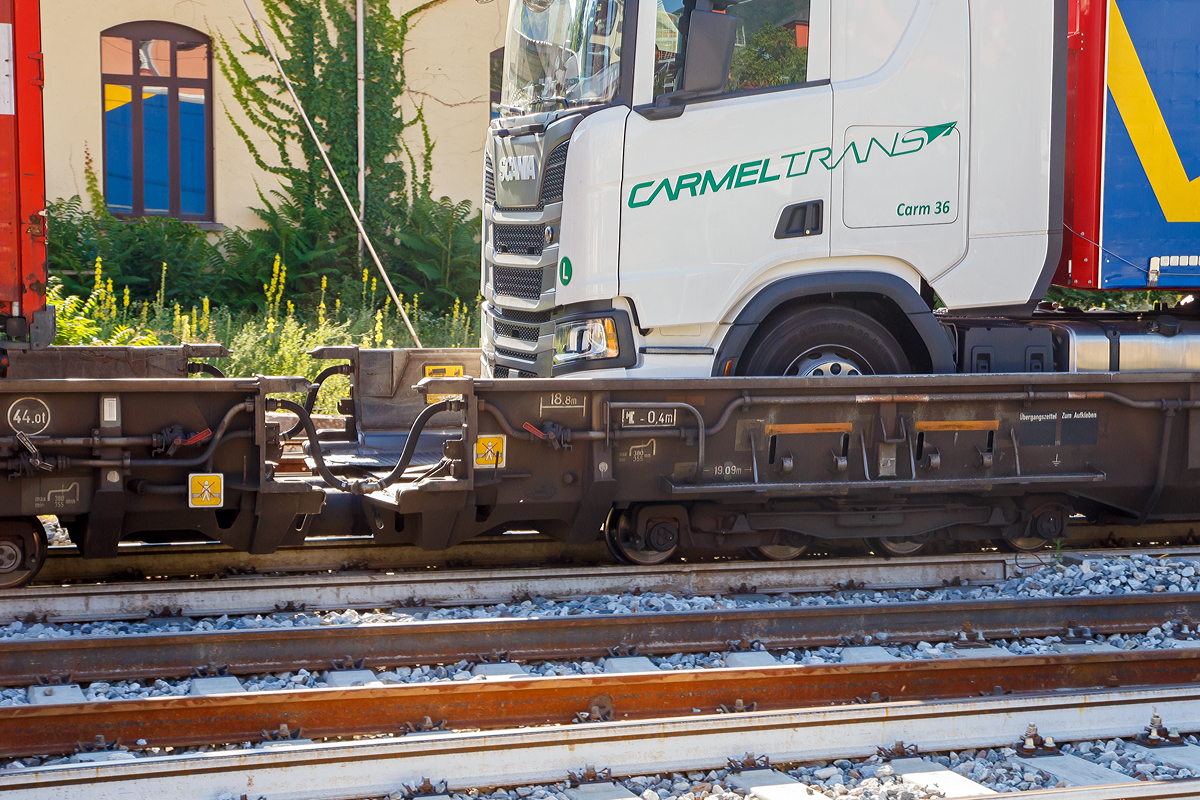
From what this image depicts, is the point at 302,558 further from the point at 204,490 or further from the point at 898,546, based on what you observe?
the point at 898,546

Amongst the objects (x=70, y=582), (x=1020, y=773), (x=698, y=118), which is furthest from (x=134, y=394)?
(x=1020, y=773)

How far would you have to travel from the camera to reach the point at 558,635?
205 inches

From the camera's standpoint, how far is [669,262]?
6.25 meters

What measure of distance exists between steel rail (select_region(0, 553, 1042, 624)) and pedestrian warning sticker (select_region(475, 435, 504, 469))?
706mm

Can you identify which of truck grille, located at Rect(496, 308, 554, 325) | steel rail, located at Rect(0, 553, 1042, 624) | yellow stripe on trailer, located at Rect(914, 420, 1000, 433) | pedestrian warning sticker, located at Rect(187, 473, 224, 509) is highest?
truck grille, located at Rect(496, 308, 554, 325)

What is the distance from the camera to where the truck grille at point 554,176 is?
20.5 feet

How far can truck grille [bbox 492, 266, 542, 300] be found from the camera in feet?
21.7

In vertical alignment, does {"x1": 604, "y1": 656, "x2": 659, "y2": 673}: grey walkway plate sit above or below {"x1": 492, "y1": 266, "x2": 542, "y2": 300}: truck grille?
below

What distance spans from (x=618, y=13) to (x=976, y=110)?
2.19 meters

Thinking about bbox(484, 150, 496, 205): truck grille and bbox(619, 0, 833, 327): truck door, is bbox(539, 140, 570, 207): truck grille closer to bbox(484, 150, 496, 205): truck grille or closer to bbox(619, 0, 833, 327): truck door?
bbox(619, 0, 833, 327): truck door

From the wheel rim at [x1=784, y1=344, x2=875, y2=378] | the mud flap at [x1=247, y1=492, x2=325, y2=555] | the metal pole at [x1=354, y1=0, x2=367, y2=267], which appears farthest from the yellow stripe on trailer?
the metal pole at [x1=354, y1=0, x2=367, y2=267]

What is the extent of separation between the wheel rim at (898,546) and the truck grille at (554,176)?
2930 millimetres

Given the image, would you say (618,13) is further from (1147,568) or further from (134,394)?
(1147,568)

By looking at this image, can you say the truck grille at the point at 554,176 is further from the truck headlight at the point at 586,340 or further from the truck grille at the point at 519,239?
the truck headlight at the point at 586,340
